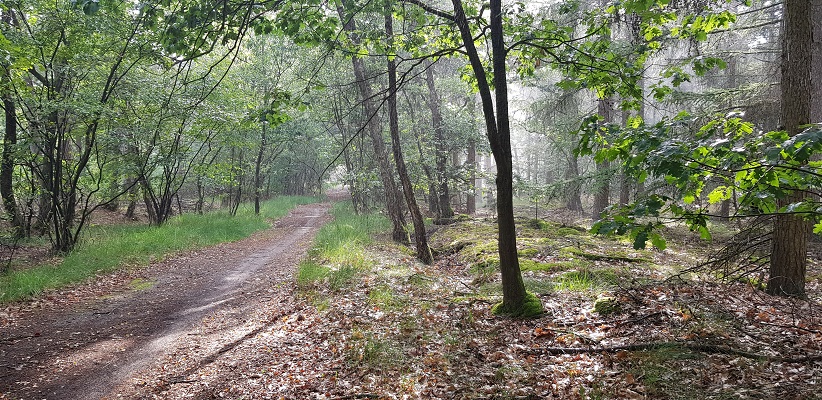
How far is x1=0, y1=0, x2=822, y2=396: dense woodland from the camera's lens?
3.55m

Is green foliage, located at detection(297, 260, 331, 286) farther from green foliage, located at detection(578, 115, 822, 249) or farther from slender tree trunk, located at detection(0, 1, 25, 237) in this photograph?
slender tree trunk, located at detection(0, 1, 25, 237)

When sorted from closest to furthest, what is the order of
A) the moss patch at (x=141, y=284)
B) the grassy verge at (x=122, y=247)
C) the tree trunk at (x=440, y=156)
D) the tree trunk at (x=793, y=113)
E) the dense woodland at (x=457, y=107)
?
the dense woodland at (x=457, y=107) < the tree trunk at (x=793, y=113) < the grassy verge at (x=122, y=247) < the moss patch at (x=141, y=284) < the tree trunk at (x=440, y=156)

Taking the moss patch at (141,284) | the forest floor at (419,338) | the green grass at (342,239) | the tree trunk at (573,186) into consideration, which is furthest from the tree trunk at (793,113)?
the moss patch at (141,284)

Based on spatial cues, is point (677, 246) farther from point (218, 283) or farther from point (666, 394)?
point (218, 283)

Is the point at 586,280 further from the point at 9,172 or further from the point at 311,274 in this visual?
the point at 9,172

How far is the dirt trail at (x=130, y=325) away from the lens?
513 centimetres

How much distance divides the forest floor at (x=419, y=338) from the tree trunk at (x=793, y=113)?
1.24ft

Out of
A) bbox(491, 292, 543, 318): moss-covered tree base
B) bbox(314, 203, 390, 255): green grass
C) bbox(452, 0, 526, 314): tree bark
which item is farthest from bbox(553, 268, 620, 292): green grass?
bbox(314, 203, 390, 255): green grass

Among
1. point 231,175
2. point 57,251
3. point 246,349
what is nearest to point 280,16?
point 246,349

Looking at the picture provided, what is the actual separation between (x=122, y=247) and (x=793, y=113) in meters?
13.9

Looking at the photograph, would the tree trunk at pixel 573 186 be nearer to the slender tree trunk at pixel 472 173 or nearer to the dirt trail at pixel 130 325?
the slender tree trunk at pixel 472 173

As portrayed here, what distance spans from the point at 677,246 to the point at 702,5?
7.43 metres

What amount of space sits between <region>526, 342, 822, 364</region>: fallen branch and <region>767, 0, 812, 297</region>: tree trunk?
2.12 meters

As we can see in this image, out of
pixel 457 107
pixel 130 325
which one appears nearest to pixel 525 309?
pixel 130 325
